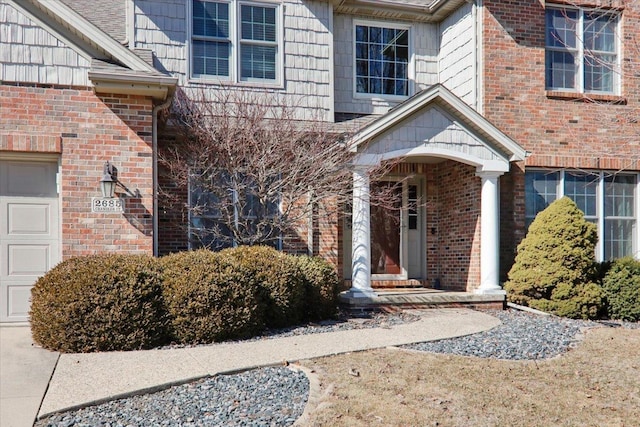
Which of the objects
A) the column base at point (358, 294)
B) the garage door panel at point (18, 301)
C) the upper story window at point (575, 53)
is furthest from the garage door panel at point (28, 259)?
the upper story window at point (575, 53)

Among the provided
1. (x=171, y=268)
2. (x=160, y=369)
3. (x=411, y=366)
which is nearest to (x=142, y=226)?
(x=171, y=268)

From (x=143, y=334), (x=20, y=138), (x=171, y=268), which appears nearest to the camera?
(x=143, y=334)

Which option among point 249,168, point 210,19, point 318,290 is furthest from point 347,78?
point 318,290

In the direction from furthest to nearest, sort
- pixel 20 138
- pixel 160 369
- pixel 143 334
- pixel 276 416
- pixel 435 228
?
pixel 435 228, pixel 20 138, pixel 143 334, pixel 160 369, pixel 276 416

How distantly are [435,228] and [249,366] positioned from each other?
7.69m

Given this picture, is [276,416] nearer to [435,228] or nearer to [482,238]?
[482,238]

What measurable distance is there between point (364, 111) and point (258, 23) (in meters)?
2.79

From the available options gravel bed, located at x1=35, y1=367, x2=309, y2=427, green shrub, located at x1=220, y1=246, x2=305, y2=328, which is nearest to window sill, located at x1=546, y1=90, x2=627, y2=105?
green shrub, located at x1=220, y1=246, x2=305, y2=328

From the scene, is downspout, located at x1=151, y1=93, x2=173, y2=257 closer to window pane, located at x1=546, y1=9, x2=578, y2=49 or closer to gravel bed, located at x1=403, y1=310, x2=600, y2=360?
gravel bed, located at x1=403, y1=310, x2=600, y2=360

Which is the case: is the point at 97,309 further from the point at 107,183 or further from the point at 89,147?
the point at 89,147

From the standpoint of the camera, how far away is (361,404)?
557cm

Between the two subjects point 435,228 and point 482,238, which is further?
point 435,228

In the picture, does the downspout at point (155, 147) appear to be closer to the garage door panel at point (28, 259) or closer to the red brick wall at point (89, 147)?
the red brick wall at point (89, 147)

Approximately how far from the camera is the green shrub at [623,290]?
1082 centimetres
